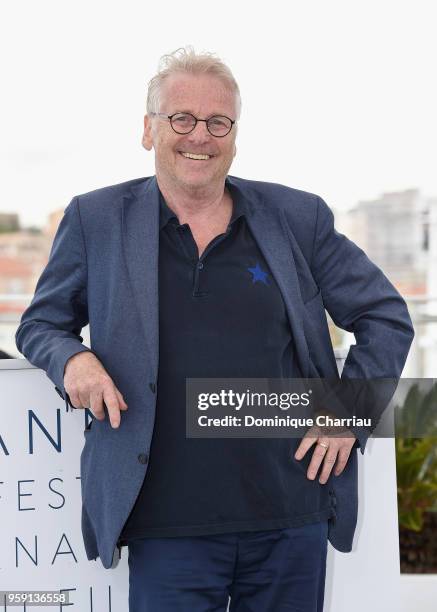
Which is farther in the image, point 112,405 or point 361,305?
point 361,305

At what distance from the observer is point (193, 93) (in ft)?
4.74

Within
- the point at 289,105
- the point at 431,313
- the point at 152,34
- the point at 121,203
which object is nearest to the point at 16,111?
the point at 289,105

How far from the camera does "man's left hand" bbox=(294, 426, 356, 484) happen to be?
1.44 metres

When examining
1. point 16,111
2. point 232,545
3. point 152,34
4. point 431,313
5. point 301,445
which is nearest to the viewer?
point 232,545

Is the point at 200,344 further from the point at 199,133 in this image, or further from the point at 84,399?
the point at 199,133

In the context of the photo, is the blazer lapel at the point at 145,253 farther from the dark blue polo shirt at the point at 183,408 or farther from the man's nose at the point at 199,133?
the man's nose at the point at 199,133

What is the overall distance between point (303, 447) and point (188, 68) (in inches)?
28.8

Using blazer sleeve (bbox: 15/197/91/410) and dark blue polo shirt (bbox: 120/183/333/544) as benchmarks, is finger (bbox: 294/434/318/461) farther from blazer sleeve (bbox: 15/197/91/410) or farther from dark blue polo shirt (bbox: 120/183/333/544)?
blazer sleeve (bbox: 15/197/91/410)

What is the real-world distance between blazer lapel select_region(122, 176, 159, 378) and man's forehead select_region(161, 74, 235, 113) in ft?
0.55

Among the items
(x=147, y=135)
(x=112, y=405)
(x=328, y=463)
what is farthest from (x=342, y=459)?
(x=147, y=135)

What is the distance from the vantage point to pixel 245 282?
1.42m

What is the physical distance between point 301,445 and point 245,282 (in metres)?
0.32

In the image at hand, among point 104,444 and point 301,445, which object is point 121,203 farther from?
point 301,445

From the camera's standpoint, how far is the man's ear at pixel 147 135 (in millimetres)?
1547
